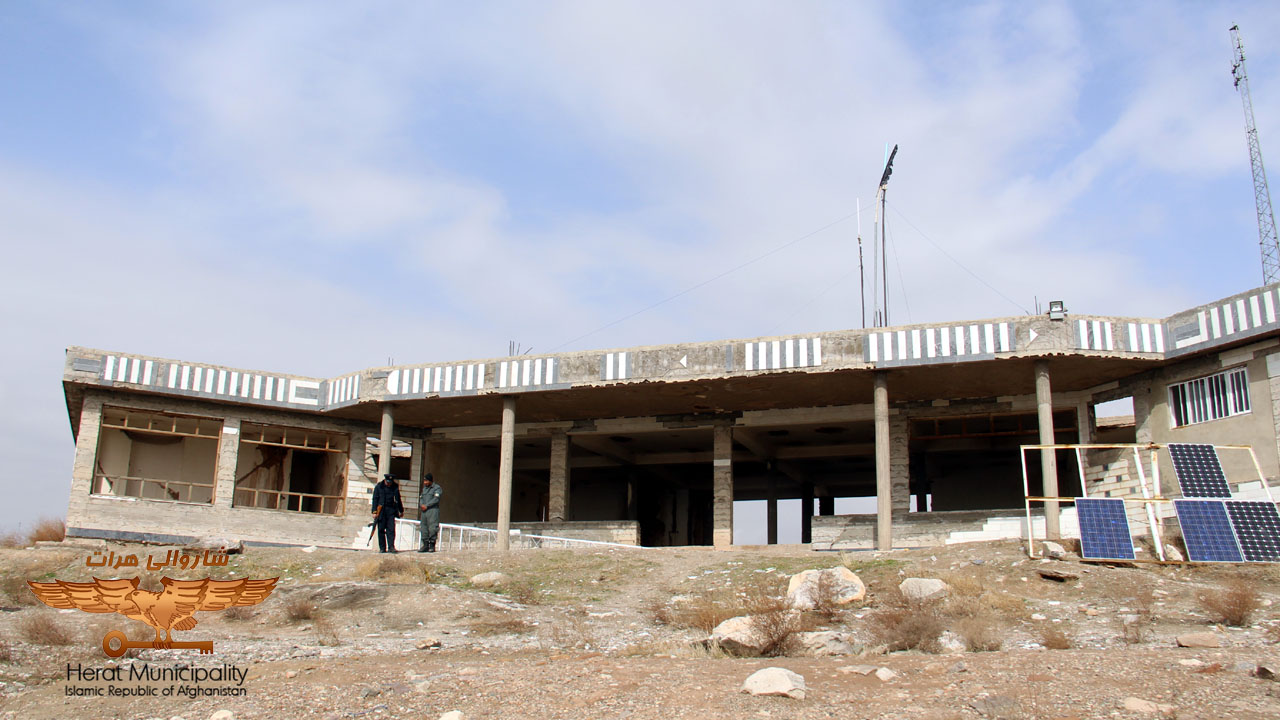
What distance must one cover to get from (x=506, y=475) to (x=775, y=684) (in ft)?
49.5

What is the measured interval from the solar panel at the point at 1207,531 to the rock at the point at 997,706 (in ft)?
29.1

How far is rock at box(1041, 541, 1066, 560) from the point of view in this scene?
1614 cm

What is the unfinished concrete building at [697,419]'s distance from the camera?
19984 millimetres

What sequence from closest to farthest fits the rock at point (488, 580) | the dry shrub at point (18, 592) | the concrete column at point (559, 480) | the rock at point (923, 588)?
the rock at point (923, 588)
the dry shrub at point (18, 592)
the rock at point (488, 580)
the concrete column at point (559, 480)

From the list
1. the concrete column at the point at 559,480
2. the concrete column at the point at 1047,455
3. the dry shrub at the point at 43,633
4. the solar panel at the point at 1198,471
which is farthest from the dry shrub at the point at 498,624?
the concrete column at the point at 559,480

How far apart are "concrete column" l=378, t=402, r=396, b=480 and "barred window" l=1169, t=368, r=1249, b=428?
56.0 feet

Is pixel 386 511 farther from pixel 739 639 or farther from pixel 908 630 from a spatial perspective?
pixel 908 630

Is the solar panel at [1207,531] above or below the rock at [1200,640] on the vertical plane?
above

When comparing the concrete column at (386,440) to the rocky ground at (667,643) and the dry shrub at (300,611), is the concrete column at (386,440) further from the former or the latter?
the dry shrub at (300,611)

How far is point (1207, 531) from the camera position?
15305 millimetres

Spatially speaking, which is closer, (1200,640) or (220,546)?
(1200,640)

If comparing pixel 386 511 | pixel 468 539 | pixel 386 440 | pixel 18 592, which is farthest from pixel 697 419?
pixel 18 592

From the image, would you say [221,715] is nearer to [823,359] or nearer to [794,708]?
[794,708]

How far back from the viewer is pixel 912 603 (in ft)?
42.0
